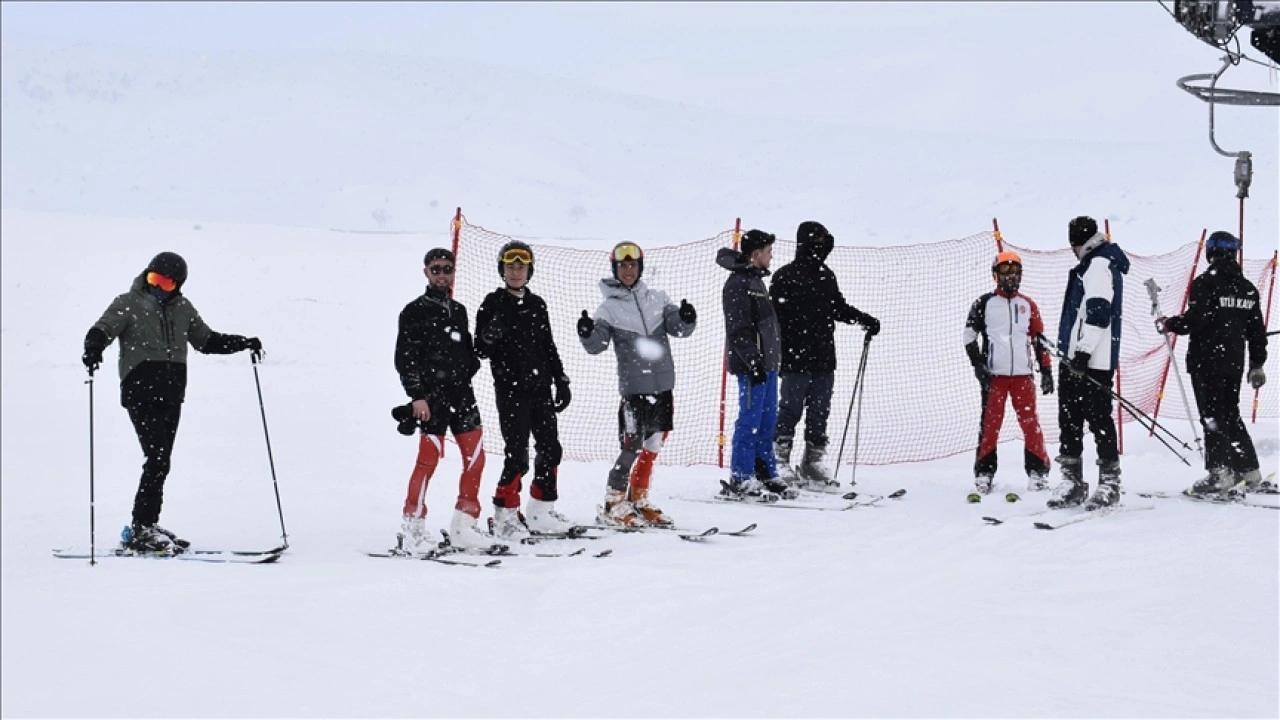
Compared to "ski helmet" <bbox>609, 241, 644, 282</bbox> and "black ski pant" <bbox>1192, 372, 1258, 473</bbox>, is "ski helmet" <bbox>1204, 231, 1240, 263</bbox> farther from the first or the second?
"ski helmet" <bbox>609, 241, 644, 282</bbox>

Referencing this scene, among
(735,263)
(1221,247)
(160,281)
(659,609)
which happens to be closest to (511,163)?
(735,263)

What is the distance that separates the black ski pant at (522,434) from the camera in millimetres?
7410

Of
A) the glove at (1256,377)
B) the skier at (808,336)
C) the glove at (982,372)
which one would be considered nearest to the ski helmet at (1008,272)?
the glove at (982,372)

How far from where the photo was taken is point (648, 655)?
509 cm

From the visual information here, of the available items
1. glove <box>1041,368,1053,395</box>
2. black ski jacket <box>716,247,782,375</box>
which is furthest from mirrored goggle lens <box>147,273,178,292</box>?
glove <box>1041,368,1053,395</box>

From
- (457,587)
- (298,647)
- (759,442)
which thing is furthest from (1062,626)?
(759,442)

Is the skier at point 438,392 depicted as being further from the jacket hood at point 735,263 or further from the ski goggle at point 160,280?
the jacket hood at point 735,263

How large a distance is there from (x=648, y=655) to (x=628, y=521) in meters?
2.85

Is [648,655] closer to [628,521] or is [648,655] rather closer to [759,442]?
[628,521]

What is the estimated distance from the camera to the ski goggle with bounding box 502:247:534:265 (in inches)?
289

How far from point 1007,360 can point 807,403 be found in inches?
61.5

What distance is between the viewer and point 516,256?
737 centimetres

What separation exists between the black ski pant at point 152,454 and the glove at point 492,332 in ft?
5.77

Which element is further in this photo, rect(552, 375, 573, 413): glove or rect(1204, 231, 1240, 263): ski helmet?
rect(1204, 231, 1240, 263): ski helmet
